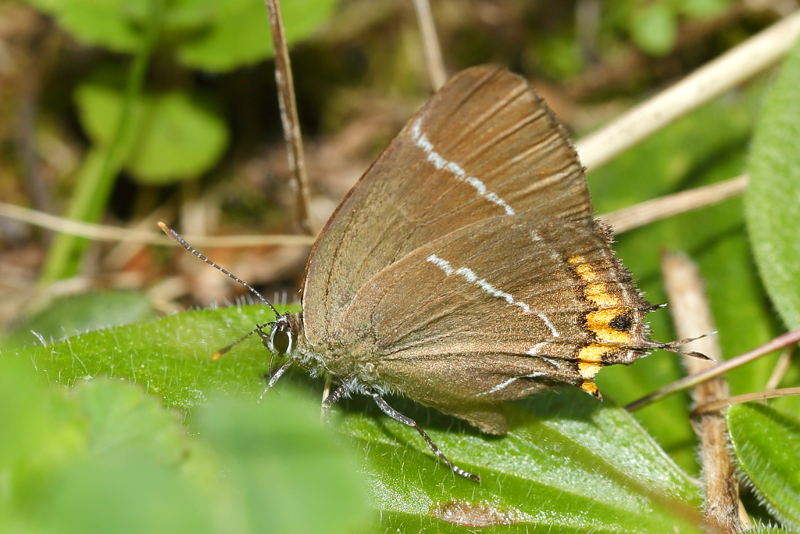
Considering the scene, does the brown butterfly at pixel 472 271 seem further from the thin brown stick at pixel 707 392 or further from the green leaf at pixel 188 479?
the green leaf at pixel 188 479

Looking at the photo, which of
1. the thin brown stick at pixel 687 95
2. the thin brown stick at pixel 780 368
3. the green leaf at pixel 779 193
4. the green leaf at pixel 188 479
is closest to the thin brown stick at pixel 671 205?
the thin brown stick at pixel 687 95

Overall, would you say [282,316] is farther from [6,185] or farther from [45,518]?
[6,185]

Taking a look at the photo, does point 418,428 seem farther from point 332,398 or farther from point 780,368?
point 780,368

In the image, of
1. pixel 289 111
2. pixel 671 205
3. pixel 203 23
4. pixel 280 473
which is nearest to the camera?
pixel 280 473

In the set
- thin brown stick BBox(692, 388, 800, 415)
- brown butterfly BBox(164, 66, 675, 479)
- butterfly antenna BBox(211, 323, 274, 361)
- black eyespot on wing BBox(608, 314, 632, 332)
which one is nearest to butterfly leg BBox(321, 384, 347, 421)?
A: brown butterfly BBox(164, 66, 675, 479)

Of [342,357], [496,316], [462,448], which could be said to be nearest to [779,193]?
[496,316]

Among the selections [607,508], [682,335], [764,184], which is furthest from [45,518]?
[764,184]

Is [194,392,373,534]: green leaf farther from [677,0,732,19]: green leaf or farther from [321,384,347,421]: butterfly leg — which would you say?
[677,0,732,19]: green leaf
